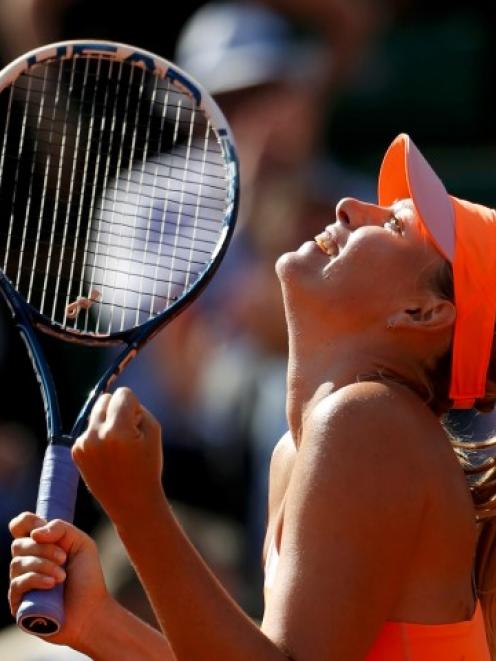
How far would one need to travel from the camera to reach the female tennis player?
101 inches

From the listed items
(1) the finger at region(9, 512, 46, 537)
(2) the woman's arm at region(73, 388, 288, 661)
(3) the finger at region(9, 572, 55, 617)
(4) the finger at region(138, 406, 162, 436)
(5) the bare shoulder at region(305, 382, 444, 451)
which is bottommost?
(3) the finger at region(9, 572, 55, 617)

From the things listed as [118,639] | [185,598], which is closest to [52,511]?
[118,639]

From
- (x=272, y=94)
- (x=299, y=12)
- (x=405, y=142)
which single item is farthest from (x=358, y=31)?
(x=405, y=142)

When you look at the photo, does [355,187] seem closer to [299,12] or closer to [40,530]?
[299,12]

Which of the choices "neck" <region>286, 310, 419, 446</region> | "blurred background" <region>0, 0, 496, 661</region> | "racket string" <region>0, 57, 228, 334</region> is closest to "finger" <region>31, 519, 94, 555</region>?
"neck" <region>286, 310, 419, 446</region>

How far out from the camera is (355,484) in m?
2.62

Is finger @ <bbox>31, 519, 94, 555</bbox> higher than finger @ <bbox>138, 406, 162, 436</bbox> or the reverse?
the reverse

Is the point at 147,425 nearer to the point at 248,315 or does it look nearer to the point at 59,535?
the point at 59,535

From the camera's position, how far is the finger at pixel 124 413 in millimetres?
2602

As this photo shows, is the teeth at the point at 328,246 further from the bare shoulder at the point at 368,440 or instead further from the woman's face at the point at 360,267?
the bare shoulder at the point at 368,440

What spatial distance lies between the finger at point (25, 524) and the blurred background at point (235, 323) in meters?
1.81

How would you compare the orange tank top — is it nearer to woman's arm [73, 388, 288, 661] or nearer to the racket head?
woman's arm [73, 388, 288, 661]

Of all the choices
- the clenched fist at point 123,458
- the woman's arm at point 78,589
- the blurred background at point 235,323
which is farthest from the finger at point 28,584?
the blurred background at point 235,323

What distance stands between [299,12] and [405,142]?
258cm
